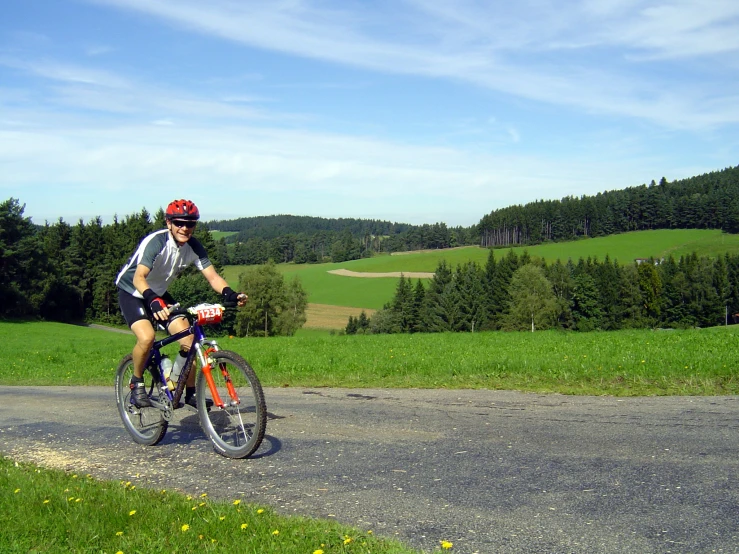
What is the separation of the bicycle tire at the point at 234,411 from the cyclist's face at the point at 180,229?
125cm

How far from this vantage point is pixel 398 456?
18.5 ft

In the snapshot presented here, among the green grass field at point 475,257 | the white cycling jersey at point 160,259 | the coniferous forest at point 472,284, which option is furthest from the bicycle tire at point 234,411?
the green grass field at point 475,257

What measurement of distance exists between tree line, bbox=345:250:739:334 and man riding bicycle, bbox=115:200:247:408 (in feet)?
244

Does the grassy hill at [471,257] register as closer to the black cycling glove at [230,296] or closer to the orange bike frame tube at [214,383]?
the black cycling glove at [230,296]

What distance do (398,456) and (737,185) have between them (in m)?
170

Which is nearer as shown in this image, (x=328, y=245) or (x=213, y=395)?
(x=213, y=395)

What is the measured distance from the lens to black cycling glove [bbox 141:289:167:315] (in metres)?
5.98

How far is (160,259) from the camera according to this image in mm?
→ 6465

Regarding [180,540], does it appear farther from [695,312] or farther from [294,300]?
[695,312]

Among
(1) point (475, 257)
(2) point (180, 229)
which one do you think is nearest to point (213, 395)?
(2) point (180, 229)

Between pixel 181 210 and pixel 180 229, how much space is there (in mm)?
199

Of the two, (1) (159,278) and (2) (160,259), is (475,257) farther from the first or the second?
(2) (160,259)

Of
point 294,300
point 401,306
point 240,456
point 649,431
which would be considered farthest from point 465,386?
point 401,306

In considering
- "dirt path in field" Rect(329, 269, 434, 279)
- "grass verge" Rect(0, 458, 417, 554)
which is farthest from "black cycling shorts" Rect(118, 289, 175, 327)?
"dirt path in field" Rect(329, 269, 434, 279)
